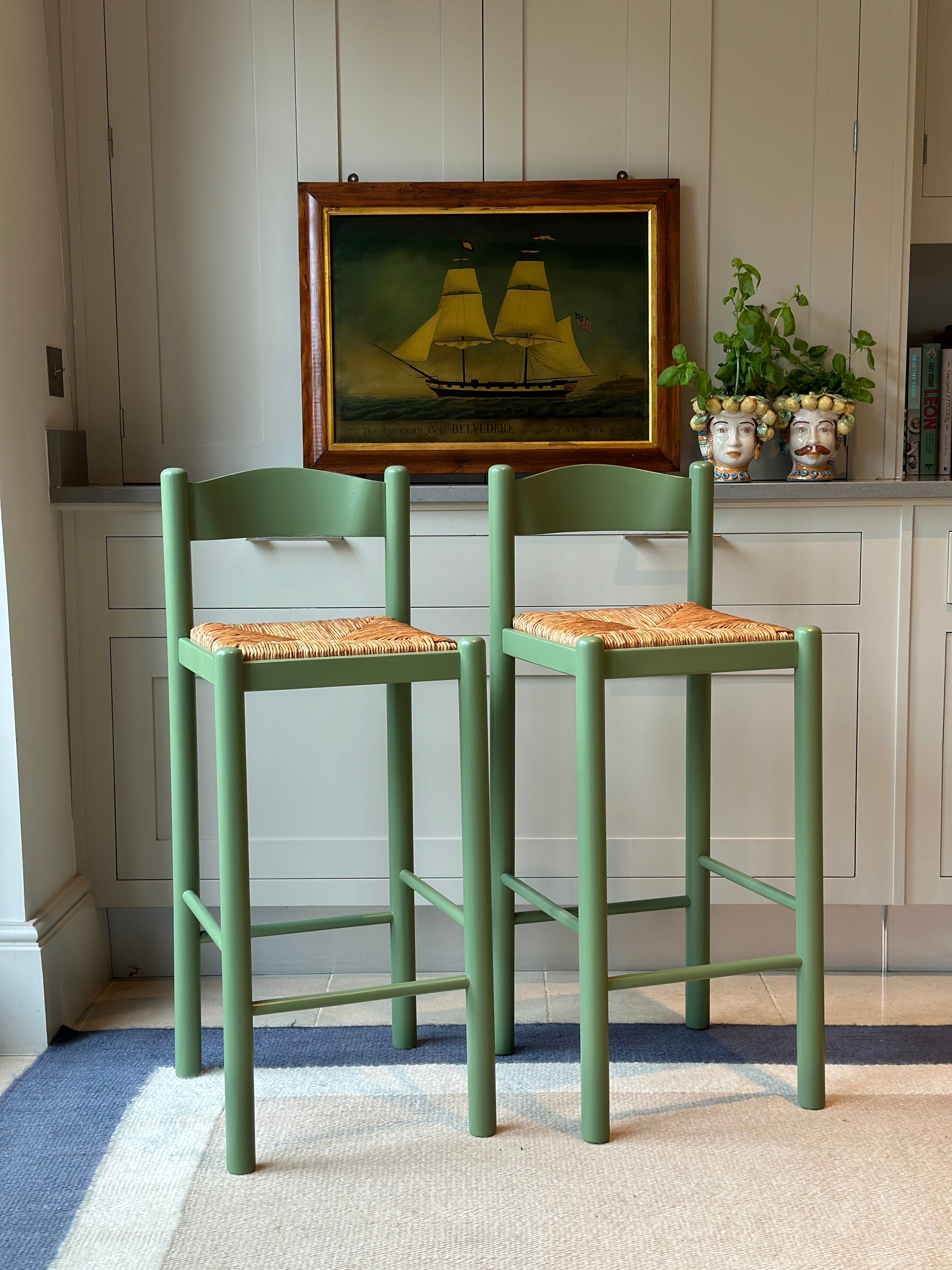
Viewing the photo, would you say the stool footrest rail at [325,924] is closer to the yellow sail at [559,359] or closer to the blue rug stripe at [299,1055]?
the blue rug stripe at [299,1055]

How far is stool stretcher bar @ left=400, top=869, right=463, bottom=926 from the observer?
5.87 feet

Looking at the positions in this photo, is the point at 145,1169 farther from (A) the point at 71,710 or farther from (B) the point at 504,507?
(B) the point at 504,507

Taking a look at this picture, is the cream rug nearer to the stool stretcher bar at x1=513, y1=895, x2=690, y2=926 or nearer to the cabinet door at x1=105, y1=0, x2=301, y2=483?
the stool stretcher bar at x1=513, y1=895, x2=690, y2=926

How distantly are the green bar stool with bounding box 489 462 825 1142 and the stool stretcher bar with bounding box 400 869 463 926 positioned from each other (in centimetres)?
16

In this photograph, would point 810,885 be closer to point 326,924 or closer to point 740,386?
point 326,924

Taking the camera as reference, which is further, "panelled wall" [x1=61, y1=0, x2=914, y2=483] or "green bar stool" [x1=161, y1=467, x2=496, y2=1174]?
"panelled wall" [x1=61, y1=0, x2=914, y2=483]

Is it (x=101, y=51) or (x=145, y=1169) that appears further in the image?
(x=101, y=51)

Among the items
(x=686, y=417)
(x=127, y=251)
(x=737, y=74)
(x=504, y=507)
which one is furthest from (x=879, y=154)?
(x=127, y=251)

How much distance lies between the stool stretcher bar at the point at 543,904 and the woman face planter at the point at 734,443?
0.95 metres

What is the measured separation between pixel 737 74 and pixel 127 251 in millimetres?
1381

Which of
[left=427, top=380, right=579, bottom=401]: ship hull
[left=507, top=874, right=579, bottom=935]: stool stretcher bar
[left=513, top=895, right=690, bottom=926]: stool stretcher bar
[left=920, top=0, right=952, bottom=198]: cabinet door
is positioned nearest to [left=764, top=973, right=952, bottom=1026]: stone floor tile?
[left=513, top=895, right=690, bottom=926]: stool stretcher bar

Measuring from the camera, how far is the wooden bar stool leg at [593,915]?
1.73 meters

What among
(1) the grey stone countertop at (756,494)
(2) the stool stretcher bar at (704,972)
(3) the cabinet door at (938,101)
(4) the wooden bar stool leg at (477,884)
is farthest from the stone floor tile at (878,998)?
(3) the cabinet door at (938,101)

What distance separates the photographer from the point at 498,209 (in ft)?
8.24
